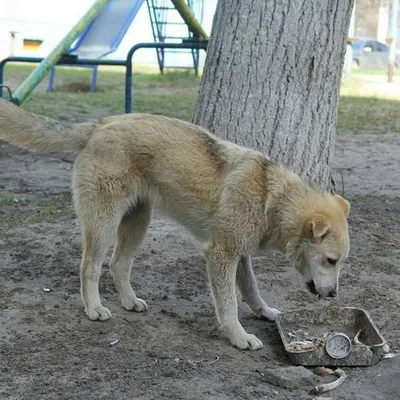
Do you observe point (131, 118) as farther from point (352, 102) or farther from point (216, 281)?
point (352, 102)

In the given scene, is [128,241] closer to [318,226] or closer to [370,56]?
[318,226]

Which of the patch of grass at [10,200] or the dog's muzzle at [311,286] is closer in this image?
the dog's muzzle at [311,286]

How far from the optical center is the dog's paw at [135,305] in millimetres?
5465

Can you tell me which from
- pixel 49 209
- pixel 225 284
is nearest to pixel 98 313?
pixel 225 284

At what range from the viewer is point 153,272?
620 centimetres

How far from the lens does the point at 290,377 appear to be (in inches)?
173

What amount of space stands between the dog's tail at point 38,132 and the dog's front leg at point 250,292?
1.38 m

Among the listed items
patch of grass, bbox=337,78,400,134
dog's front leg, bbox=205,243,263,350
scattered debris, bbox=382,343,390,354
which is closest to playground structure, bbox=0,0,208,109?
patch of grass, bbox=337,78,400,134

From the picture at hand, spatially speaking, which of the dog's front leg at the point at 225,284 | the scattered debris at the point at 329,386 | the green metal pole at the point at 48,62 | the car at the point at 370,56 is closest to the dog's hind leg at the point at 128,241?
the dog's front leg at the point at 225,284

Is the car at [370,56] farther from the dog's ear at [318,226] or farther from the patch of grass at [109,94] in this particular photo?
the dog's ear at [318,226]

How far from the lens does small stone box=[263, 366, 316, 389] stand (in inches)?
172

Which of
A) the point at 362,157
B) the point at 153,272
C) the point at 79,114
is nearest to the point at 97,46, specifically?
the point at 79,114

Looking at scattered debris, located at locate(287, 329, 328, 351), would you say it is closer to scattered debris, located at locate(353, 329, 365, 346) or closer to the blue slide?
scattered debris, located at locate(353, 329, 365, 346)

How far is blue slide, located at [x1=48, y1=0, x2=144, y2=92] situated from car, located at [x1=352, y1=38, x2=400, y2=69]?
80.4ft
